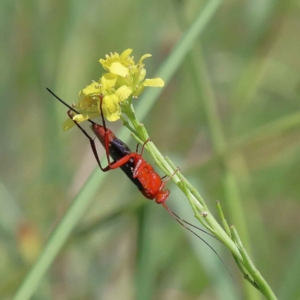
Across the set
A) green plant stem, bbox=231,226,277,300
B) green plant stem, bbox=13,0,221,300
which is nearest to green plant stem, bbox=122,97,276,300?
green plant stem, bbox=231,226,277,300

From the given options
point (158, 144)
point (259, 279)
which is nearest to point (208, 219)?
point (259, 279)

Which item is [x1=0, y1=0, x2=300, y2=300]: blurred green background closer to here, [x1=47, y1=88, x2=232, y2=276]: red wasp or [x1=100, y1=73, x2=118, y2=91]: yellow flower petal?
[x1=47, y1=88, x2=232, y2=276]: red wasp

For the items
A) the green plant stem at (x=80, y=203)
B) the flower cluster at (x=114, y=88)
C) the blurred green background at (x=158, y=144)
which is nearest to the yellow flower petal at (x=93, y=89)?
the flower cluster at (x=114, y=88)

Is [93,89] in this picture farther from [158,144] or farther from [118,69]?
[158,144]

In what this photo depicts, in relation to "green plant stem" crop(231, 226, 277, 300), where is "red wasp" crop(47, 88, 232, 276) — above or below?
above

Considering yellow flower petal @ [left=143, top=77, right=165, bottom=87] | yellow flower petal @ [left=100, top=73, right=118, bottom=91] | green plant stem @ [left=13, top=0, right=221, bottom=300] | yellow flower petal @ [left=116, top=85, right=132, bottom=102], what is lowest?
green plant stem @ [left=13, top=0, right=221, bottom=300]

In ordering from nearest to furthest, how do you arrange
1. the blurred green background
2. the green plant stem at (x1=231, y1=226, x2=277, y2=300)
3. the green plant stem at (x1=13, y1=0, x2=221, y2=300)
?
the green plant stem at (x1=231, y1=226, x2=277, y2=300) → the green plant stem at (x1=13, y1=0, x2=221, y2=300) → the blurred green background

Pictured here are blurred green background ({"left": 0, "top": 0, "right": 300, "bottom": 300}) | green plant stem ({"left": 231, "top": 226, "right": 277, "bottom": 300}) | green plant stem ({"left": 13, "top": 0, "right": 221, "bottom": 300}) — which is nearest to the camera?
green plant stem ({"left": 231, "top": 226, "right": 277, "bottom": 300})
